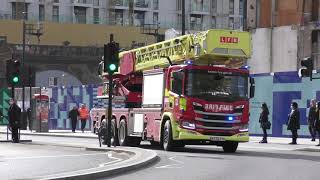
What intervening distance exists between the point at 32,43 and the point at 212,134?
223 feet

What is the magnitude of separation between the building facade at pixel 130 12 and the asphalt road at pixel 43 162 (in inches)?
2817

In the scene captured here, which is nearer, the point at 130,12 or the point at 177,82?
the point at 177,82

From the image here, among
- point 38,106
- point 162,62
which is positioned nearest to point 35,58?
point 38,106

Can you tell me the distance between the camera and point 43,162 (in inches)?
706

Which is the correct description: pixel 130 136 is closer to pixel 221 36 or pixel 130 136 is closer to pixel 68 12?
pixel 221 36

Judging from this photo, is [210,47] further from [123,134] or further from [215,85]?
[123,134]

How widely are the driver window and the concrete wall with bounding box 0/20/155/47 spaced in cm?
6790

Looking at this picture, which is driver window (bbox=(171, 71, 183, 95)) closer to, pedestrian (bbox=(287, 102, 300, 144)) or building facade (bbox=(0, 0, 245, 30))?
pedestrian (bbox=(287, 102, 300, 144))

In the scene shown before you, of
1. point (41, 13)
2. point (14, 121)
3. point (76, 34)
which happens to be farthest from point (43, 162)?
point (41, 13)

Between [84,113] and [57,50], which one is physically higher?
[57,50]

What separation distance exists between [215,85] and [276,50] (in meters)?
21.9

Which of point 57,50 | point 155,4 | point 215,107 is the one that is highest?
point 155,4

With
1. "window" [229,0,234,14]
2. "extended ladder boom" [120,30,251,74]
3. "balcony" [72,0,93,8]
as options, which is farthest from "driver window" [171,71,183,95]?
"window" [229,0,234,14]

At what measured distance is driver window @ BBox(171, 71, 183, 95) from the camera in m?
22.1
